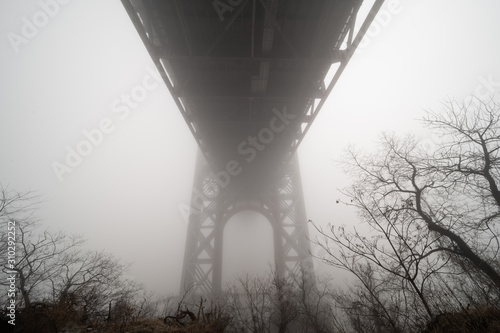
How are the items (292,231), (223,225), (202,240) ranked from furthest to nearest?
(223,225), (292,231), (202,240)

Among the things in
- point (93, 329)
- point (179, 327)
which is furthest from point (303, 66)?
point (93, 329)

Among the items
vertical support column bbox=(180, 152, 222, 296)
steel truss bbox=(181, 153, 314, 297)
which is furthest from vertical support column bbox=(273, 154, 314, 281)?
vertical support column bbox=(180, 152, 222, 296)

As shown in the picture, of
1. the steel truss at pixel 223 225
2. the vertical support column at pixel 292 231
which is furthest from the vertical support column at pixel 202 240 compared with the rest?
the vertical support column at pixel 292 231

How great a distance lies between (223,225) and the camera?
13867mm

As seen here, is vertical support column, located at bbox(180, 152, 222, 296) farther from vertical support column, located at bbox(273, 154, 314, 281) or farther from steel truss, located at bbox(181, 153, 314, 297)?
vertical support column, located at bbox(273, 154, 314, 281)

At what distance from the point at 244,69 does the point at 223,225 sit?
10123mm

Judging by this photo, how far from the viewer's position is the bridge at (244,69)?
16.0 ft

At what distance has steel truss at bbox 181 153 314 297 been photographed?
11.6 m

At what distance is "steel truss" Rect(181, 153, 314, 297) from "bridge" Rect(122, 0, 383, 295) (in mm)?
79

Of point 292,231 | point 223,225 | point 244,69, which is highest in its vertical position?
point 244,69

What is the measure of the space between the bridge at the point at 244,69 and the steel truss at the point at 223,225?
3.1 inches

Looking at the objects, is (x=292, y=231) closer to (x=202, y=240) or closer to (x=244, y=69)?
(x=202, y=240)

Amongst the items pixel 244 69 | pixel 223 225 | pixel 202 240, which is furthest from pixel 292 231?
pixel 244 69

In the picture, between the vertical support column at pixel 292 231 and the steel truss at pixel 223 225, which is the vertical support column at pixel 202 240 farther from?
the vertical support column at pixel 292 231
